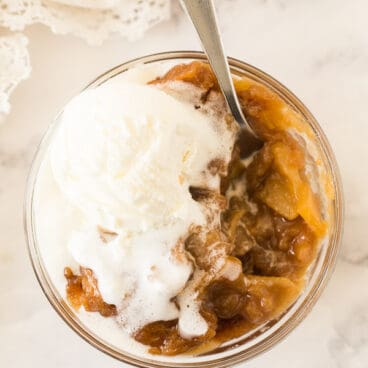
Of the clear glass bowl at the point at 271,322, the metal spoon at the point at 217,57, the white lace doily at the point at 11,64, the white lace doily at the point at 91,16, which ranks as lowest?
the clear glass bowl at the point at 271,322

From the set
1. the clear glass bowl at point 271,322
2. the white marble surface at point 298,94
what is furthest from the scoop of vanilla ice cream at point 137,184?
the white marble surface at point 298,94

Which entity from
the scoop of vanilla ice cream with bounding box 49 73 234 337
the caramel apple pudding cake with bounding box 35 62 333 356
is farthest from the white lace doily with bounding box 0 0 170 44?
the scoop of vanilla ice cream with bounding box 49 73 234 337

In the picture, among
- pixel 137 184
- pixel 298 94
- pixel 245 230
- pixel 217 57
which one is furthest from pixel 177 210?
pixel 298 94

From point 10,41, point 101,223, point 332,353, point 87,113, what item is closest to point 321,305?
point 332,353

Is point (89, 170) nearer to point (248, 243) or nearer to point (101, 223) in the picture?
point (101, 223)

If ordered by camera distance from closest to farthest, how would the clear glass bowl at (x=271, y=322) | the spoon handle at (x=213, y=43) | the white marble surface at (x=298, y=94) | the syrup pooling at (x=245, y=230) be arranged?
the spoon handle at (x=213, y=43) < the syrup pooling at (x=245, y=230) < the clear glass bowl at (x=271, y=322) < the white marble surface at (x=298, y=94)

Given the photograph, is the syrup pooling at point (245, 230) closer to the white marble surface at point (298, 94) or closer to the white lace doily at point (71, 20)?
the white marble surface at point (298, 94)

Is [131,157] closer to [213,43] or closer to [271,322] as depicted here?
[213,43]
